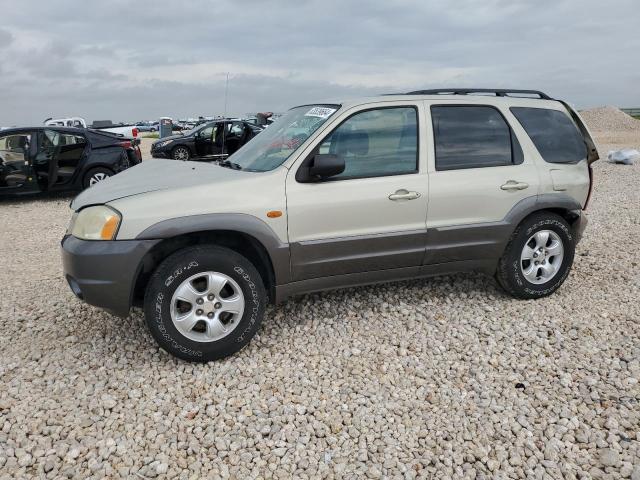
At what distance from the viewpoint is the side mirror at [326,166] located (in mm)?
3484

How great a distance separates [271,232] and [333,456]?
149 cm

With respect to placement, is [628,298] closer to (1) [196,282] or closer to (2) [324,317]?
(2) [324,317]

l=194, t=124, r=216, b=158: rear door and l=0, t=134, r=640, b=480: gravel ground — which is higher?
l=194, t=124, r=216, b=158: rear door

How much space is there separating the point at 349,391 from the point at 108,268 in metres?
1.68

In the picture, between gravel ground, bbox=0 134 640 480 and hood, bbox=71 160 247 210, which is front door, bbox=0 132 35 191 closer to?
gravel ground, bbox=0 134 640 480

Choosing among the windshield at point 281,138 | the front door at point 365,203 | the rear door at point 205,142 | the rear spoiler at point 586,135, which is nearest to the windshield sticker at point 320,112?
the windshield at point 281,138

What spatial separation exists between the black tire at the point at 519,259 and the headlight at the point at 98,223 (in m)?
3.04

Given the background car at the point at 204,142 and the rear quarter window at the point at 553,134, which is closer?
the rear quarter window at the point at 553,134

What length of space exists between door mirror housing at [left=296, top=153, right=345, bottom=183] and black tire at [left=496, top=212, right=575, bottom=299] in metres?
1.74

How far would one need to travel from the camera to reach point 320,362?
11.7ft

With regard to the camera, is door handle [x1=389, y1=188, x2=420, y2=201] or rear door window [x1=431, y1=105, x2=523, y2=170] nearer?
door handle [x1=389, y1=188, x2=420, y2=201]

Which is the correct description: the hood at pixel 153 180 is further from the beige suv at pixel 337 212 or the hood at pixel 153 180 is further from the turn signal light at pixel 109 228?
the turn signal light at pixel 109 228

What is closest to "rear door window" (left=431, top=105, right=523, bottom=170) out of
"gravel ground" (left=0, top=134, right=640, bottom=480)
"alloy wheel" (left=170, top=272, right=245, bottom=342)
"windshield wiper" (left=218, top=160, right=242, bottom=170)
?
"gravel ground" (left=0, top=134, right=640, bottom=480)

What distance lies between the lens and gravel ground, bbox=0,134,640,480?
2.63m
